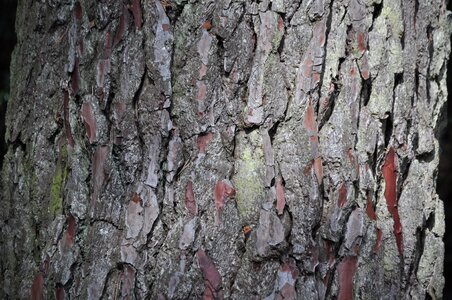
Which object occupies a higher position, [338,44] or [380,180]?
[338,44]

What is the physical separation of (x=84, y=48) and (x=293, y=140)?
0.44 meters

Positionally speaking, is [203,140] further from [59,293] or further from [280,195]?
[59,293]

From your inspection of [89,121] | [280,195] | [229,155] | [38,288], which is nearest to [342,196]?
[280,195]

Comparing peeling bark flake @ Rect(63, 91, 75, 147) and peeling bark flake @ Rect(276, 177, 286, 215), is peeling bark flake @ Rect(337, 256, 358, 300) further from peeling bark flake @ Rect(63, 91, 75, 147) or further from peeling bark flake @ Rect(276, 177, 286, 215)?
peeling bark flake @ Rect(63, 91, 75, 147)

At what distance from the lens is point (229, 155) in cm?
127

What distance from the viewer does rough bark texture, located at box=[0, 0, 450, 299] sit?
126 centimetres

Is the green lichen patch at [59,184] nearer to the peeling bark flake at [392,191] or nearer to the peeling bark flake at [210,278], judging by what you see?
the peeling bark flake at [210,278]

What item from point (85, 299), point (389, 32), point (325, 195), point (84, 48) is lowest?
point (85, 299)

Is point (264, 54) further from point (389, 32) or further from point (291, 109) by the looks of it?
point (389, 32)

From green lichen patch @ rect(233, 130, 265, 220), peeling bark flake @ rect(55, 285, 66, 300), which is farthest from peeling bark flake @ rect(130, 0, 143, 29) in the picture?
peeling bark flake @ rect(55, 285, 66, 300)

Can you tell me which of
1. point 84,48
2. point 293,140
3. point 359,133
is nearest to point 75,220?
point 84,48

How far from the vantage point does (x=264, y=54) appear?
1.28 metres

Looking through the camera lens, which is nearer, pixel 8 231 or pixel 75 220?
pixel 75 220

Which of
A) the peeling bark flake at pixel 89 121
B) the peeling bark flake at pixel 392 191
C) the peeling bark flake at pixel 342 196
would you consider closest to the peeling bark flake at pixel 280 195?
→ the peeling bark flake at pixel 342 196
